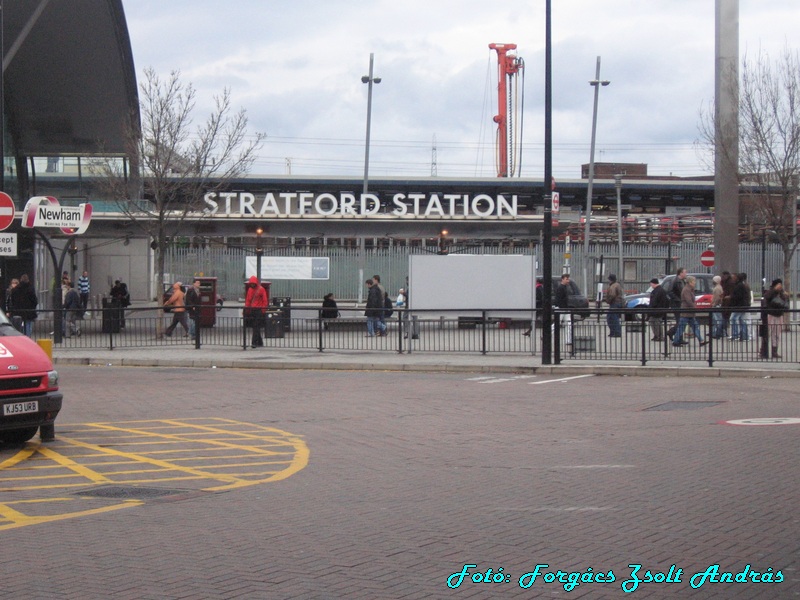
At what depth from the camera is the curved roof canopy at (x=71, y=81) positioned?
39469mm

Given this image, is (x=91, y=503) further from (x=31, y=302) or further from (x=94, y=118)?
(x=94, y=118)

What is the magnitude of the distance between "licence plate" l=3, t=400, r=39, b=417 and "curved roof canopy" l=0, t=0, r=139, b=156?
2965 cm

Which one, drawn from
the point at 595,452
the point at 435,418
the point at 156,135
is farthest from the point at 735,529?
the point at 156,135

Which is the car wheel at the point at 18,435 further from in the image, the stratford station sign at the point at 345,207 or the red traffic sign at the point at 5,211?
the stratford station sign at the point at 345,207

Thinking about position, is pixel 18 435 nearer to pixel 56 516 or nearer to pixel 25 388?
pixel 25 388

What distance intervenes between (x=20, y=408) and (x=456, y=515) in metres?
5.54

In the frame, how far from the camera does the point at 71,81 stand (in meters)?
41.8

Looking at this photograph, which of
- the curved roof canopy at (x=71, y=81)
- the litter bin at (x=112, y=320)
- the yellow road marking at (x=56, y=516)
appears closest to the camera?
the yellow road marking at (x=56, y=516)

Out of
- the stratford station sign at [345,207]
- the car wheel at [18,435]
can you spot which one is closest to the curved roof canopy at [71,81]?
the stratford station sign at [345,207]

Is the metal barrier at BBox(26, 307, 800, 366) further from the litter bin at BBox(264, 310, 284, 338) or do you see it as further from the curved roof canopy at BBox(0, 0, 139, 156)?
the curved roof canopy at BBox(0, 0, 139, 156)

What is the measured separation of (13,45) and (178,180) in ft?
35.1

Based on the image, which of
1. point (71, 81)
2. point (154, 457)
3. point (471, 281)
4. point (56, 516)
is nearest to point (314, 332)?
point (471, 281)

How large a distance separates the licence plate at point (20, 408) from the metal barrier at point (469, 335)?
12500 millimetres

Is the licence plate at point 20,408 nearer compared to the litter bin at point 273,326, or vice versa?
the licence plate at point 20,408
